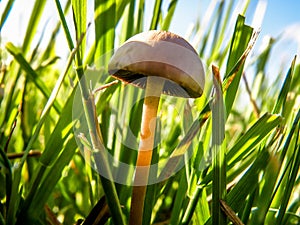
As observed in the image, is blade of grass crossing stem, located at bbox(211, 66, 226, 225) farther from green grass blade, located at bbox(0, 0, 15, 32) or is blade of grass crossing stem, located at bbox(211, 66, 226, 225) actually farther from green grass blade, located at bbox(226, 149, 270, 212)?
green grass blade, located at bbox(0, 0, 15, 32)

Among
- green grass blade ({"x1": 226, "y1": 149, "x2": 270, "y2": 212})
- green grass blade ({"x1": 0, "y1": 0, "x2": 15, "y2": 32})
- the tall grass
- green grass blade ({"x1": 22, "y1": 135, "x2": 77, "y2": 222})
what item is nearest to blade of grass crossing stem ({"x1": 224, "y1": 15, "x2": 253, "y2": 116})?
the tall grass

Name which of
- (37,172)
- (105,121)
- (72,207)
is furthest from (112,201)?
(72,207)

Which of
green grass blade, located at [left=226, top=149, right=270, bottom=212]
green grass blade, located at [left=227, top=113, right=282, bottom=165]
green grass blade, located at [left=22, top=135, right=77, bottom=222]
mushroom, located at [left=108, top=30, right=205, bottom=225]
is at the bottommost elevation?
green grass blade, located at [left=22, top=135, right=77, bottom=222]

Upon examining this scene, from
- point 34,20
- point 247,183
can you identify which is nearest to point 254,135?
point 247,183

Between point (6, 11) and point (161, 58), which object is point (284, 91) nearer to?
point (161, 58)

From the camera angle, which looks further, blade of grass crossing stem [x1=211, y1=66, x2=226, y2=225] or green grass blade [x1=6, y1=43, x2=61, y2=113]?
green grass blade [x1=6, y1=43, x2=61, y2=113]

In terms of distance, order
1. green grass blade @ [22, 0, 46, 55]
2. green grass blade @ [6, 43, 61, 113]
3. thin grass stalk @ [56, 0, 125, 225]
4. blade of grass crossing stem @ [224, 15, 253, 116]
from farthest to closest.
A: 1. green grass blade @ [22, 0, 46, 55]
2. green grass blade @ [6, 43, 61, 113]
3. blade of grass crossing stem @ [224, 15, 253, 116]
4. thin grass stalk @ [56, 0, 125, 225]
